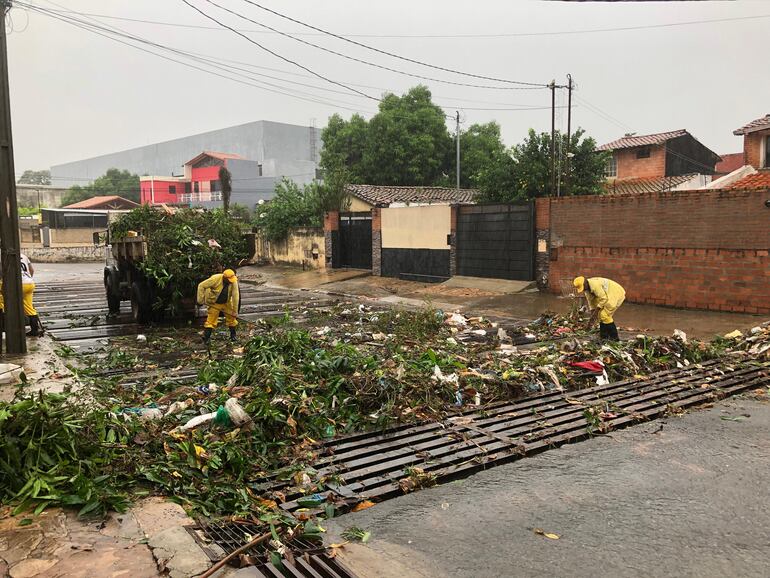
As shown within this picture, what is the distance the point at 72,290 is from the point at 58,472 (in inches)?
657

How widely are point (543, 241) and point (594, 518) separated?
40.4 feet

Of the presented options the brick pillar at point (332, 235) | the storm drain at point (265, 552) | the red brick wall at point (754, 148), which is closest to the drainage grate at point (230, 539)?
the storm drain at point (265, 552)

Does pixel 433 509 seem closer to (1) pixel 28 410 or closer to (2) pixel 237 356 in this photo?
(1) pixel 28 410

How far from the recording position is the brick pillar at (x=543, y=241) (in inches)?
603

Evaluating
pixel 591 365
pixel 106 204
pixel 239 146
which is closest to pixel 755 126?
pixel 591 365

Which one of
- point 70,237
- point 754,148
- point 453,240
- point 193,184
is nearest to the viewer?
point 453,240

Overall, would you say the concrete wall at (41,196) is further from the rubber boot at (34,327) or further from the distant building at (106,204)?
the rubber boot at (34,327)

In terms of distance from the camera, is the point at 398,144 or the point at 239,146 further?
the point at 239,146

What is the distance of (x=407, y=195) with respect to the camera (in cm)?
2691

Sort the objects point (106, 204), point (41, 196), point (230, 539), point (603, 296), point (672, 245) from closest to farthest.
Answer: point (230, 539) < point (603, 296) < point (672, 245) < point (106, 204) < point (41, 196)

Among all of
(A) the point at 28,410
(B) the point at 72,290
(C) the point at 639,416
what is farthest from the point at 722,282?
(B) the point at 72,290

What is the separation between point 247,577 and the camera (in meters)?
3.05

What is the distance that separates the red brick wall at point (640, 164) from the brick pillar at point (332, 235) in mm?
16278

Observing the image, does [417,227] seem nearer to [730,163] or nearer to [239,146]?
[730,163]
